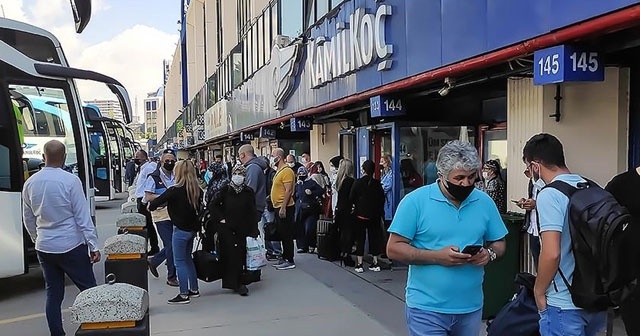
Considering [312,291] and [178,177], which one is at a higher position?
[178,177]

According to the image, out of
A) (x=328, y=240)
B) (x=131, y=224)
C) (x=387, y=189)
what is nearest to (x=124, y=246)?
(x=131, y=224)

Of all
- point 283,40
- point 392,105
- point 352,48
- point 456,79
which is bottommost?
point 392,105

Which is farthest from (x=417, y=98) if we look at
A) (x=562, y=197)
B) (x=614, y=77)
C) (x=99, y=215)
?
(x=99, y=215)

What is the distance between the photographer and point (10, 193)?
7328 millimetres

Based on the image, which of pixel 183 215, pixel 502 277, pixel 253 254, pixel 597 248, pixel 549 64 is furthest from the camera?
pixel 253 254

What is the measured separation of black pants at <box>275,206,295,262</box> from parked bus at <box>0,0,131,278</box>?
2.70m

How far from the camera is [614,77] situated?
5477 mm

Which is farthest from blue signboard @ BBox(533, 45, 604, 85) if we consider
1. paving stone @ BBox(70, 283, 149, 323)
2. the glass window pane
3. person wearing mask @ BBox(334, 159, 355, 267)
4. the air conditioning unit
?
the air conditioning unit

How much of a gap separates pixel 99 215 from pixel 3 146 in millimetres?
11853

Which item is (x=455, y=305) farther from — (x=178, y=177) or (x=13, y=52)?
(x=13, y=52)

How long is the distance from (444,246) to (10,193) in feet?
19.9

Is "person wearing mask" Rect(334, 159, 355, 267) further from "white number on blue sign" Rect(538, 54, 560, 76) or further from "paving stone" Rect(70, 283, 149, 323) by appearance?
"paving stone" Rect(70, 283, 149, 323)

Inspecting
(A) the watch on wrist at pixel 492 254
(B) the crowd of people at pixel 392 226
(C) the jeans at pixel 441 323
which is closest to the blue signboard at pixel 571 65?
(B) the crowd of people at pixel 392 226

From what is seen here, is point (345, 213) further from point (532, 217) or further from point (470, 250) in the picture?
point (470, 250)
